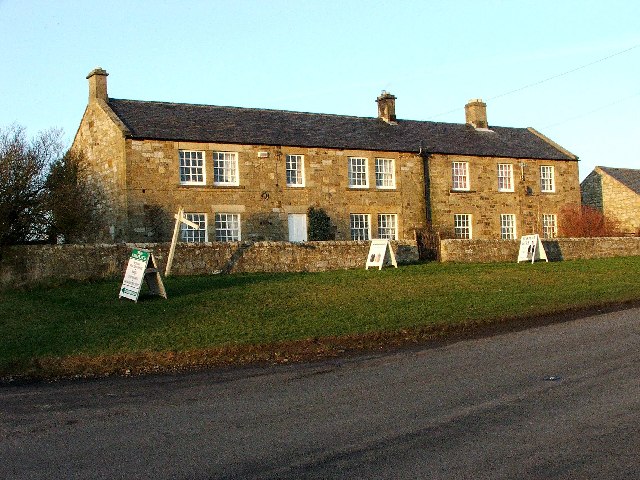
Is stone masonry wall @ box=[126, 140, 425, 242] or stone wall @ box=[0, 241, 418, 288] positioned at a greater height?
stone masonry wall @ box=[126, 140, 425, 242]

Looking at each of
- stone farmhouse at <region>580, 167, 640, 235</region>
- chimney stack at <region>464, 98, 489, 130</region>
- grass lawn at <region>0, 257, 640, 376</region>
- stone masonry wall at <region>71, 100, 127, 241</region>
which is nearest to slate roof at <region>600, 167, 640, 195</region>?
stone farmhouse at <region>580, 167, 640, 235</region>

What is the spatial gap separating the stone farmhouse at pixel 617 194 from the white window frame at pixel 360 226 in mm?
19462

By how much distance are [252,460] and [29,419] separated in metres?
3.43

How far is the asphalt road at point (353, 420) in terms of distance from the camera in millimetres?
6762

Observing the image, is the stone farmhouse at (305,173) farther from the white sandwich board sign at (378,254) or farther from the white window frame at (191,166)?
the white sandwich board sign at (378,254)

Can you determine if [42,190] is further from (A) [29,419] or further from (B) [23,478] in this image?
(B) [23,478]

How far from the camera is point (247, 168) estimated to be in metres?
33.0

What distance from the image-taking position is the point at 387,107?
4009 centimetres

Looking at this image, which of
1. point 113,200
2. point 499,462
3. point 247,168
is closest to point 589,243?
point 247,168

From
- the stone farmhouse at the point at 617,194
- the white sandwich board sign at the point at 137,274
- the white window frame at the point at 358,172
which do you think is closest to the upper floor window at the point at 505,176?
the white window frame at the point at 358,172

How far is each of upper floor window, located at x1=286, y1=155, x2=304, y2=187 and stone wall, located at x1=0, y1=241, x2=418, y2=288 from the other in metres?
6.99

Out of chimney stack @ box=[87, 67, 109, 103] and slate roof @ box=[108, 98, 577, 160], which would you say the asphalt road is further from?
chimney stack @ box=[87, 67, 109, 103]

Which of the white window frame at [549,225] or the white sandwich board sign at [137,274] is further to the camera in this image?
the white window frame at [549,225]

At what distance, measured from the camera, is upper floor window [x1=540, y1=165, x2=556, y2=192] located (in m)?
41.2
